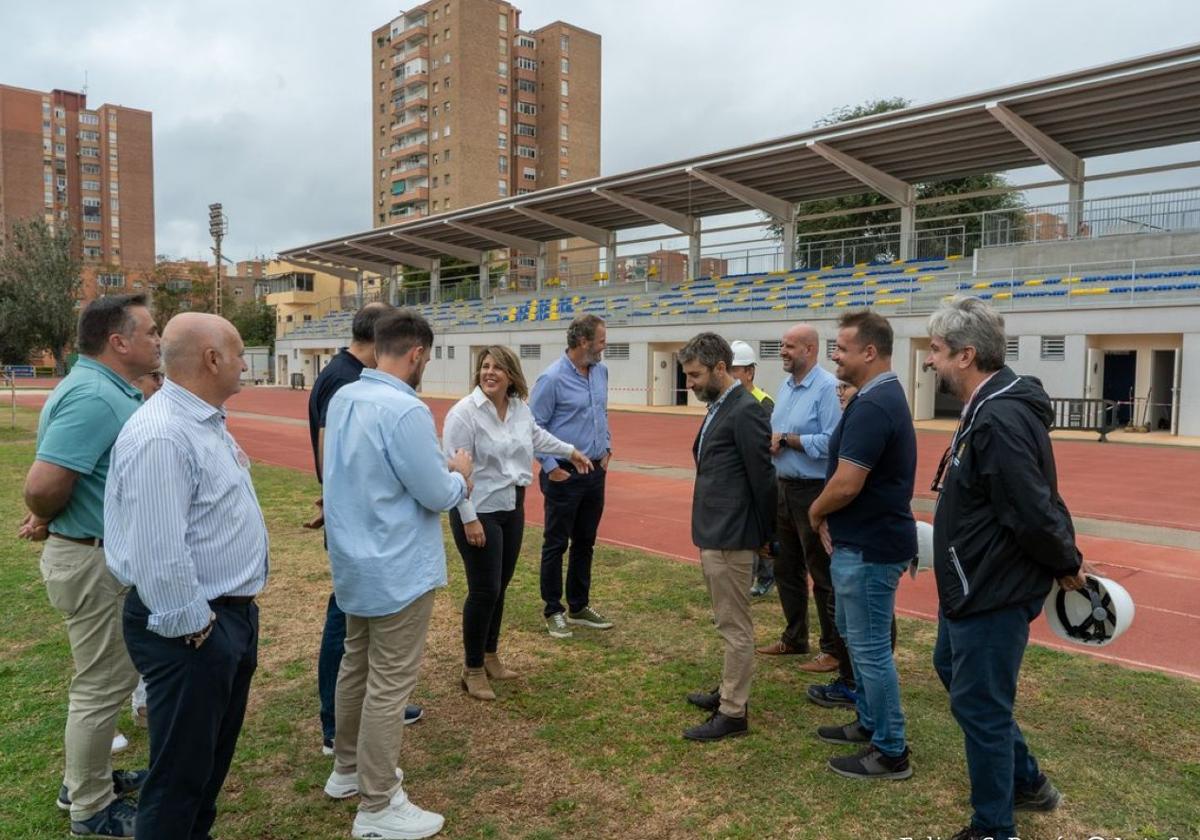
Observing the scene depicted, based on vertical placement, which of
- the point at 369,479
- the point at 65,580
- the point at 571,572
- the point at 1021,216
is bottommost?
the point at 571,572

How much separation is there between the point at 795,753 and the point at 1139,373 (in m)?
22.9

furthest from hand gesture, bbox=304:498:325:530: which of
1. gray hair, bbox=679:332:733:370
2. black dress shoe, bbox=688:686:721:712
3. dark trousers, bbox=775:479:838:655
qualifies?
dark trousers, bbox=775:479:838:655

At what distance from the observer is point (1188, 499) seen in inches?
440

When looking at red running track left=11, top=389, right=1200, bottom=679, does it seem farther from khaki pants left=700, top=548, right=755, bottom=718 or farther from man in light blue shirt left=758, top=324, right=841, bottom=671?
khaki pants left=700, top=548, right=755, bottom=718

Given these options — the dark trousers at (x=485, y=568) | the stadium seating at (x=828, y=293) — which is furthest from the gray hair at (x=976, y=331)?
the stadium seating at (x=828, y=293)

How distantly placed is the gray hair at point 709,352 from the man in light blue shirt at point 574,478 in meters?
1.63

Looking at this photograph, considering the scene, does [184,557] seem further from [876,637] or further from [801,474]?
[801,474]

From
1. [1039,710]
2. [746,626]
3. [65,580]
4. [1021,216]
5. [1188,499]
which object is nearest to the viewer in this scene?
[65,580]

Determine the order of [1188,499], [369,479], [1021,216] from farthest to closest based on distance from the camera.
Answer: [1021,216]
[1188,499]
[369,479]

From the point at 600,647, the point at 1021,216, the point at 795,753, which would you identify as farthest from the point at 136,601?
the point at 1021,216

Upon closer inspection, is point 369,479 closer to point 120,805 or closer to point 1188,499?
point 120,805

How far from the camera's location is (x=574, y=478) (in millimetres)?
5359

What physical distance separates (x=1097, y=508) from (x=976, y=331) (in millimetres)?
9258

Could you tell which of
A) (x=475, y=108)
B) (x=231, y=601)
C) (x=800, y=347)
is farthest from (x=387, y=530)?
(x=475, y=108)
